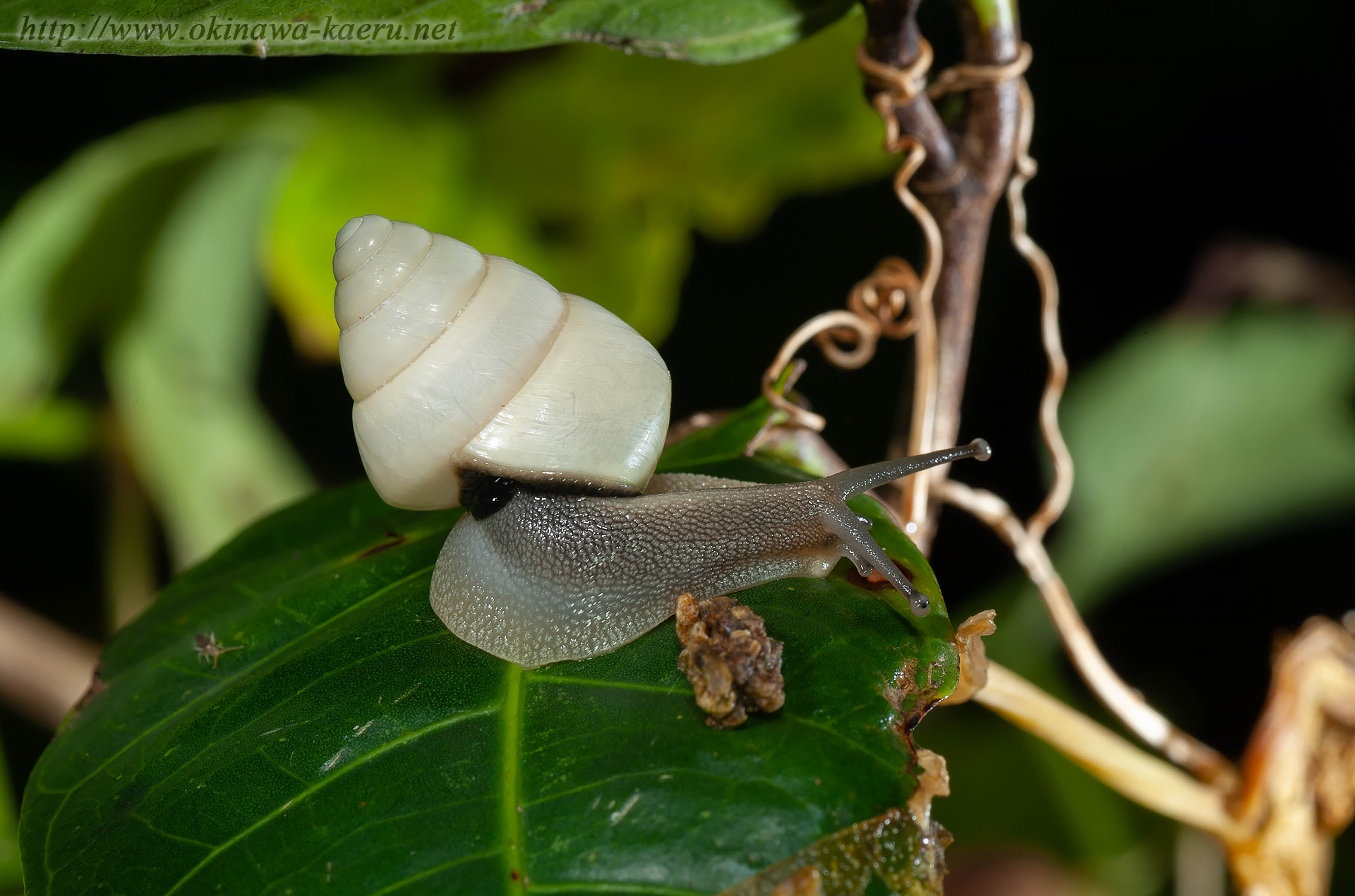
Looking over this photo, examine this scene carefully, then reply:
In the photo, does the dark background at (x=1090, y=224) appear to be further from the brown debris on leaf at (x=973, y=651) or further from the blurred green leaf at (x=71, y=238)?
the brown debris on leaf at (x=973, y=651)

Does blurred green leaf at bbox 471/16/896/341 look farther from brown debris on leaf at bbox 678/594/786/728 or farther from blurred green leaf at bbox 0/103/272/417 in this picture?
brown debris on leaf at bbox 678/594/786/728

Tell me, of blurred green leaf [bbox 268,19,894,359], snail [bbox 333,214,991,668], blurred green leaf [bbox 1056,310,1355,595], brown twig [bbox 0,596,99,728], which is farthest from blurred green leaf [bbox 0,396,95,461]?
blurred green leaf [bbox 1056,310,1355,595]

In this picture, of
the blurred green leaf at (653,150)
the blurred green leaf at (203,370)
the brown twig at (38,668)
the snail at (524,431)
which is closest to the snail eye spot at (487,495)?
the snail at (524,431)

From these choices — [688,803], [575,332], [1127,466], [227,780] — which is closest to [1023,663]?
[1127,466]

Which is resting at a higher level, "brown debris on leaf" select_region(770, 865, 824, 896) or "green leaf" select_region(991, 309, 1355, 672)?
"brown debris on leaf" select_region(770, 865, 824, 896)

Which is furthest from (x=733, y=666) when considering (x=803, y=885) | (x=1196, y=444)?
(x=1196, y=444)

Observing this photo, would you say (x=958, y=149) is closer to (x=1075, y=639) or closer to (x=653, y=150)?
(x=1075, y=639)
